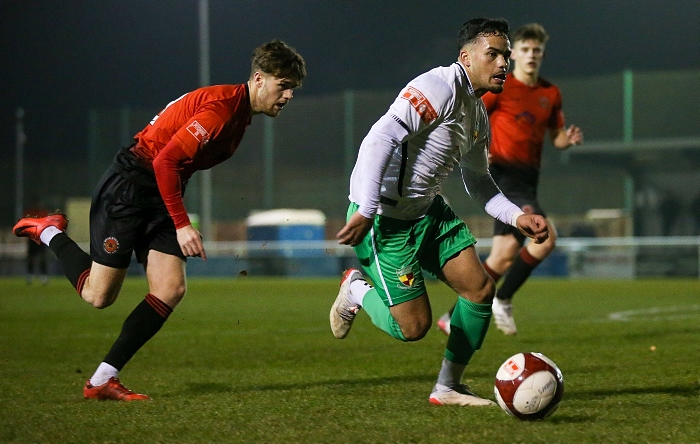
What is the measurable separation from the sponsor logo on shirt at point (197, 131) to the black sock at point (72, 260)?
1282 mm

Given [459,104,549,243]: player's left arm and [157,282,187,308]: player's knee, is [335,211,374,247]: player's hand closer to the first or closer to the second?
[459,104,549,243]: player's left arm

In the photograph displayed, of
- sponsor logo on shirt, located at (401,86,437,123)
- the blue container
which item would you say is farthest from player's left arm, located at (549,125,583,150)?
the blue container

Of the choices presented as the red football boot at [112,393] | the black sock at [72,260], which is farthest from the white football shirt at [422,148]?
the black sock at [72,260]

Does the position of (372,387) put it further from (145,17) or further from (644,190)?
(145,17)

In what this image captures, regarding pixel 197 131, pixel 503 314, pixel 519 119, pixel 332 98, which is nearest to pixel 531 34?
pixel 519 119

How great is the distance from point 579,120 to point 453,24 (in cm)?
628

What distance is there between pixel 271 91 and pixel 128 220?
3.65 feet

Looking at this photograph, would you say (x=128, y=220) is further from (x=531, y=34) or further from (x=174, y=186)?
(x=531, y=34)

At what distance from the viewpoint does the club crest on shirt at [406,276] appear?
509 cm

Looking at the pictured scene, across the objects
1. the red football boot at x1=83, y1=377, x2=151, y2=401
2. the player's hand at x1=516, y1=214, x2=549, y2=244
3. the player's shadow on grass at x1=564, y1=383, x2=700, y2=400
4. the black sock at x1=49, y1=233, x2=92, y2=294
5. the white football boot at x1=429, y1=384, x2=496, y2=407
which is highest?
the player's hand at x1=516, y1=214, x2=549, y2=244

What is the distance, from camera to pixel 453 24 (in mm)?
31141

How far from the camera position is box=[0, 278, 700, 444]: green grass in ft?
14.3

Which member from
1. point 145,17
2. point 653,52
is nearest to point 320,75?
point 145,17

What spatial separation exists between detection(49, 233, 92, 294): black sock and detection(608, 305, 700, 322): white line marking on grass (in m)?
6.69
